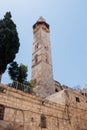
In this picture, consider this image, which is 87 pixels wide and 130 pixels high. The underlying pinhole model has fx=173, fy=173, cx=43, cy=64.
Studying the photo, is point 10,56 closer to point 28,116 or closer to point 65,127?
point 28,116

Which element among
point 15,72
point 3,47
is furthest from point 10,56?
point 15,72

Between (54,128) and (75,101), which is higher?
(75,101)

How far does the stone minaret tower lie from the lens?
81.0ft

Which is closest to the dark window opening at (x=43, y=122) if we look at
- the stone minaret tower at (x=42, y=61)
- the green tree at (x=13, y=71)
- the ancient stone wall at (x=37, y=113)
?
the ancient stone wall at (x=37, y=113)

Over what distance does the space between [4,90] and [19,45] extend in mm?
7580

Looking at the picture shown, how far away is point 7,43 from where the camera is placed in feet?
54.4

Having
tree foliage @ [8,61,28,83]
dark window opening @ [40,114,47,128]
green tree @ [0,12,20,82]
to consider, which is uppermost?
green tree @ [0,12,20,82]

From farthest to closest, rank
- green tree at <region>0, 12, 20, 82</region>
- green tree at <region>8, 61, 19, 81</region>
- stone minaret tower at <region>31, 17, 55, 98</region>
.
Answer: stone minaret tower at <region>31, 17, 55, 98</region> < green tree at <region>8, 61, 19, 81</region> < green tree at <region>0, 12, 20, 82</region>

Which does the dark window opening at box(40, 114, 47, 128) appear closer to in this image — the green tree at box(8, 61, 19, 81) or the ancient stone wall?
the ancient stone wall

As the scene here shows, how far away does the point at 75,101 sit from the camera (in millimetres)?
15586

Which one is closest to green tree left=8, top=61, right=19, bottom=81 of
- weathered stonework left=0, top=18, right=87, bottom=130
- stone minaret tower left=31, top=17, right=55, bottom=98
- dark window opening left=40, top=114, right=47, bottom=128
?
weathered stonework left=0, top=18, right=87, bottom=130

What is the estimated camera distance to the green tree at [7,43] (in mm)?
16438

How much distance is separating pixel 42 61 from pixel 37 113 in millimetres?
15422

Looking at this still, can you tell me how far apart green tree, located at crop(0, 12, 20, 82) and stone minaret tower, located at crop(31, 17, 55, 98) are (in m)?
8.23
